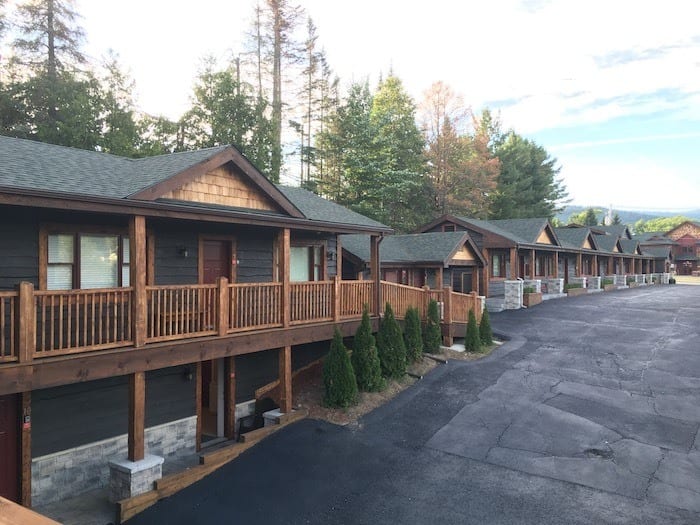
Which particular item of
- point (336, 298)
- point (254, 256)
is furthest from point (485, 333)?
point (254, 256)

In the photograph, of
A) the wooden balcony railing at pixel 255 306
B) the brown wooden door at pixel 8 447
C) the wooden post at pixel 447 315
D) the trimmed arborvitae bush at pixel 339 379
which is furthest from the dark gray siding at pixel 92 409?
the wooden post at pixel 447 315

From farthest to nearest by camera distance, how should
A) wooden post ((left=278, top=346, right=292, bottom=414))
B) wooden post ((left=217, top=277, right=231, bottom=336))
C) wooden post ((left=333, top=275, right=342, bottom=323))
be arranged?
wooden post ((left=333, top=275, right=342, bottom=323)) < wooden post ((left=278, top=346, right=292, bottom=414)) < wooden post ((left=217, top=277, right=231, bottom=336))

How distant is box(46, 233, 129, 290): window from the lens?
31.9 feet

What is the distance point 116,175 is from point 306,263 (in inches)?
253

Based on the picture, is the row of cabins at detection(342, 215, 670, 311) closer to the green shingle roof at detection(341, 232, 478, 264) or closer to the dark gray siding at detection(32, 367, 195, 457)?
the green shingle roof at detection(341, 232, 478, 264)

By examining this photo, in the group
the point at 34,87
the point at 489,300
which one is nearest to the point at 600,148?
the point at 489,300

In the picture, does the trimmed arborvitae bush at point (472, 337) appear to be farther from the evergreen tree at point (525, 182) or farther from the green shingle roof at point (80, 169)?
the evergreen tree at point (525, 182)

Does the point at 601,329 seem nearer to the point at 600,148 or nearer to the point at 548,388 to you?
the point at 548,388

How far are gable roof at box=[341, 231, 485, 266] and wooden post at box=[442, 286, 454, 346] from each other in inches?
170

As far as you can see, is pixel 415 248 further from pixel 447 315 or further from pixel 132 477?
pixel 132 477

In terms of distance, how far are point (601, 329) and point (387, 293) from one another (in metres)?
A: 10.9

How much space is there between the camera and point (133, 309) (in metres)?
8.92

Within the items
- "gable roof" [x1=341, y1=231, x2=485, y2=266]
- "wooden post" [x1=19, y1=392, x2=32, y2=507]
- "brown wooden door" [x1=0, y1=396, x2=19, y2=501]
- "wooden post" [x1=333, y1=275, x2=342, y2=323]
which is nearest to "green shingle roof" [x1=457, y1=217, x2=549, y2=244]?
"gable roof" [x1=341, y1=231, x2=485, y2=266]

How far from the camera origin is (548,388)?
13328 mm
